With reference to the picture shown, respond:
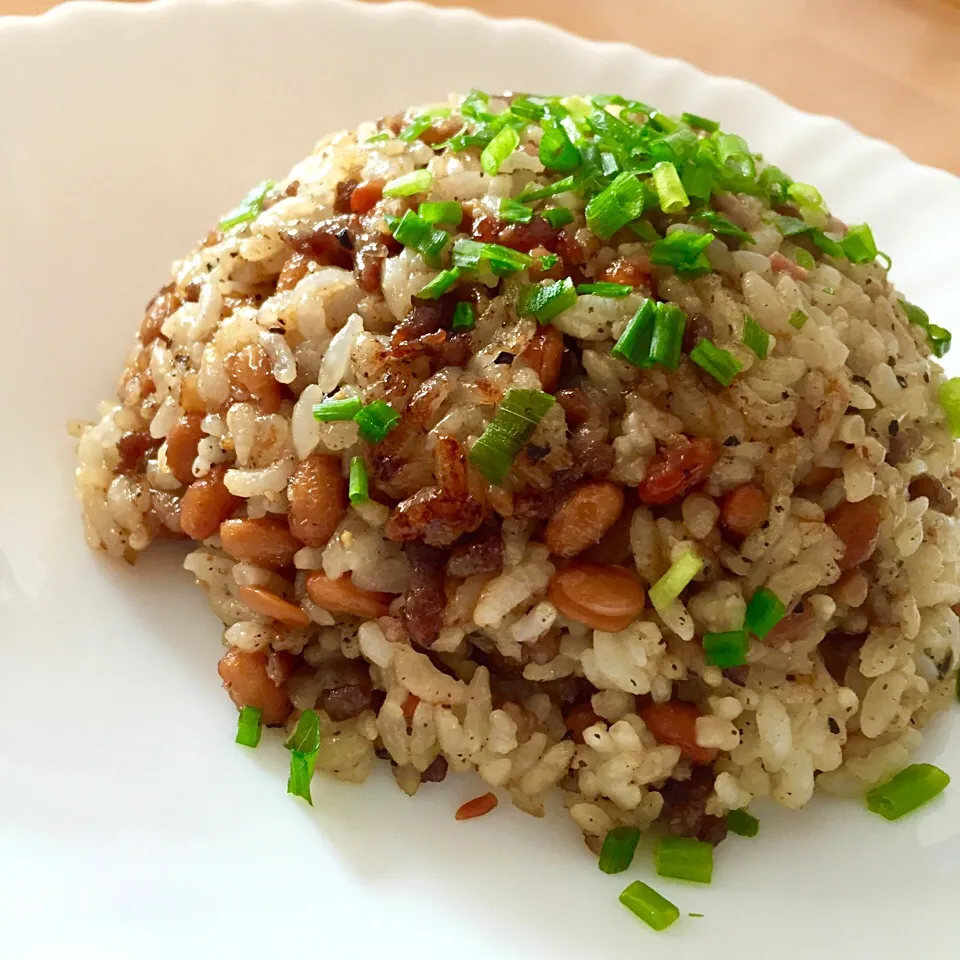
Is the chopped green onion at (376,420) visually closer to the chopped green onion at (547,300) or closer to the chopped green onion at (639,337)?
the chopped green onion at (547,300)

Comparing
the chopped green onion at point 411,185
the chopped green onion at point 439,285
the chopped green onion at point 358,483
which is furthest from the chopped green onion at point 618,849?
the chopped green onion at point 411,185

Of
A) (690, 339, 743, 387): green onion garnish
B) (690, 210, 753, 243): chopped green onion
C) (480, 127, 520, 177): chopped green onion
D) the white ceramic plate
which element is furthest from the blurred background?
(690, 339, 743, 387): green onion garnish

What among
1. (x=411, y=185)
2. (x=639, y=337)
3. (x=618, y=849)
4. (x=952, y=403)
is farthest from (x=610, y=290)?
(x=618, y=849)

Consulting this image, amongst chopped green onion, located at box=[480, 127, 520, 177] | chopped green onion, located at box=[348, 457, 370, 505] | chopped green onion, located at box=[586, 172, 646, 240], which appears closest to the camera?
chopped green onion, located at box=[348, 457, 370, 505]

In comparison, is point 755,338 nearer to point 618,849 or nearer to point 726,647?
point 726,647

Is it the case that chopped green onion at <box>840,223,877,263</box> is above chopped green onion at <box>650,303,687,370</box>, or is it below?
above

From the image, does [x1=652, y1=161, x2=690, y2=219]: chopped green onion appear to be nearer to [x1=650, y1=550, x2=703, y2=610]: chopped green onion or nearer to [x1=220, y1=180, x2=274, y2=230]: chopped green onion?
[x1=650, y1=550, x2=703, y2=610]: chopped green onion
